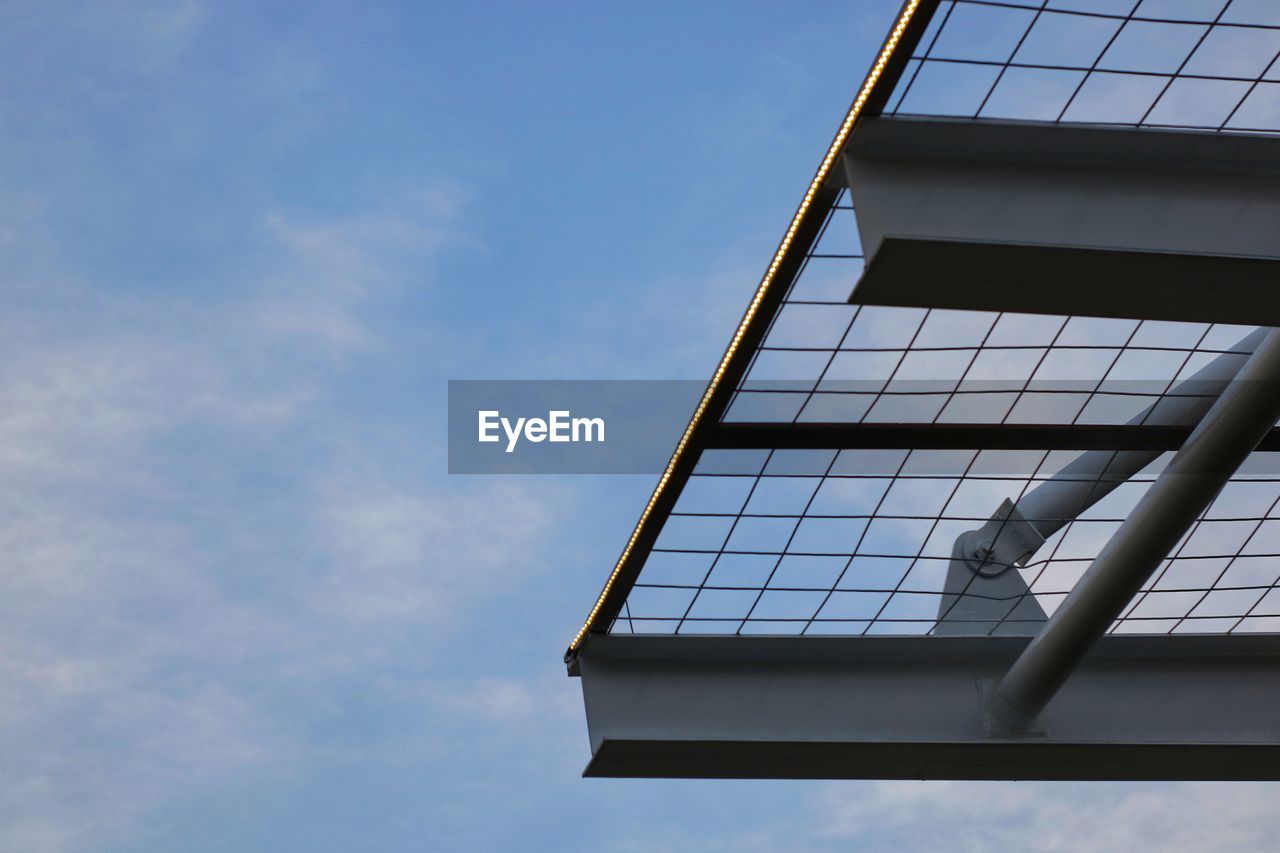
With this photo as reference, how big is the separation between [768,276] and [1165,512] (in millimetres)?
4373

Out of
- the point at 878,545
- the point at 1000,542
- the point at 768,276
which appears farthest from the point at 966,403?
the point at 768,276

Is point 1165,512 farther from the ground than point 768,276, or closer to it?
closer to it

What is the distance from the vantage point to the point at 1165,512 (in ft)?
41.3

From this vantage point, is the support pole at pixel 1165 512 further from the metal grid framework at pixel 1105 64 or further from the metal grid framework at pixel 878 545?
the metal grid framework at pixel 1105 64

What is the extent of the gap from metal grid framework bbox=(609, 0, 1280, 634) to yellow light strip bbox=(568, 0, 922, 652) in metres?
0.20

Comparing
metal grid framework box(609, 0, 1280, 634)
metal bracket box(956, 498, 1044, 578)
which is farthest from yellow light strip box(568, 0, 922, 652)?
metal bracket box(956, 498, 1044, 578)

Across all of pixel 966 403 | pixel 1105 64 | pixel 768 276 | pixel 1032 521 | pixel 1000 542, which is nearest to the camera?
pixel 1105 64

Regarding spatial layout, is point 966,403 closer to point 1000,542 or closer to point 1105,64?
point 1000,542

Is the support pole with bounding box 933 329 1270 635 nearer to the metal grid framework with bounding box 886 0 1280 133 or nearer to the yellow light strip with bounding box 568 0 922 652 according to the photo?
the metal grid framework with bounding box 886 0 1280 133

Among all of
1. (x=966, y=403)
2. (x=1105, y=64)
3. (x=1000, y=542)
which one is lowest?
(x=1000, y=542)

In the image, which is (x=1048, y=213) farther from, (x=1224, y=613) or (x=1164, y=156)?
(x=1224, y=613)

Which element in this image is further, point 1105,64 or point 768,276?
point 768,276

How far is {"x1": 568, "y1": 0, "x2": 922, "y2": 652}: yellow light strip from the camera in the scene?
30.0ft

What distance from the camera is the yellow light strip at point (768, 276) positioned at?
913cm
